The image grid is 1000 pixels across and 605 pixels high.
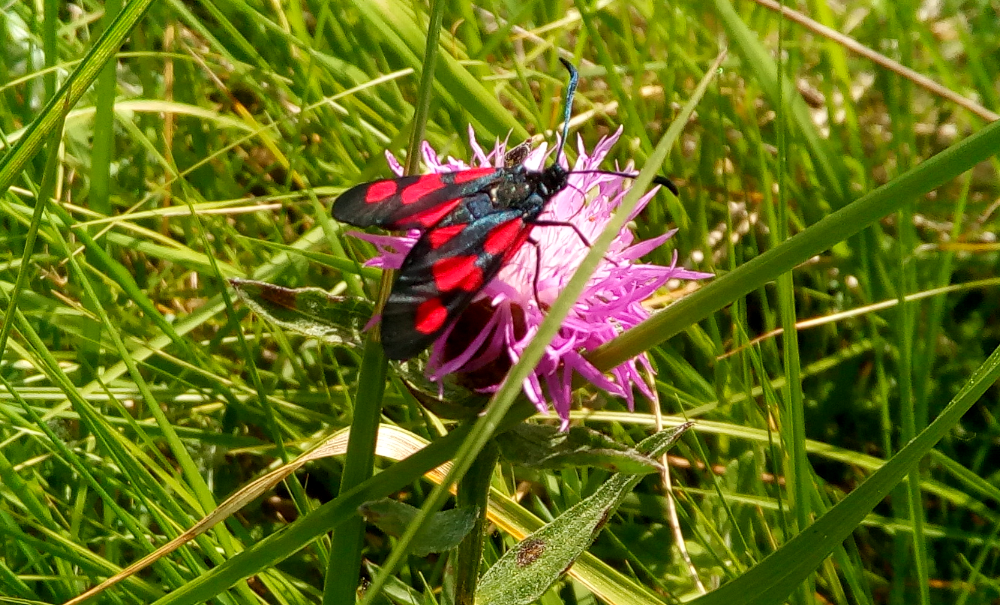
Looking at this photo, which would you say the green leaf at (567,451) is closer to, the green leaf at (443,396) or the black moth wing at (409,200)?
the green leaf at (443,396)

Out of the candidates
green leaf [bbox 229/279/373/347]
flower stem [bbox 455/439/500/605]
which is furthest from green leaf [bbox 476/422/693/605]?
green leaf [bbox 229/279/373/347]

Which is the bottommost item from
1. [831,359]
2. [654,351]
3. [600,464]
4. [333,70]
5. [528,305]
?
[831,359]

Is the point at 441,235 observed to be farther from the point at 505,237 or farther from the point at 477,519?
the point at 477,519

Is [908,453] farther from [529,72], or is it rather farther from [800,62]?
[800,62]

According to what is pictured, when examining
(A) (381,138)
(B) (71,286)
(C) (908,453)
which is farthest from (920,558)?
(B) (71,286)

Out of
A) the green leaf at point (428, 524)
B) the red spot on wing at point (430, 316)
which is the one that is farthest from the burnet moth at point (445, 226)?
the green leaf at point (428, 524)

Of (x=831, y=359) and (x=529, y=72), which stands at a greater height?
(x=529, y=72)
